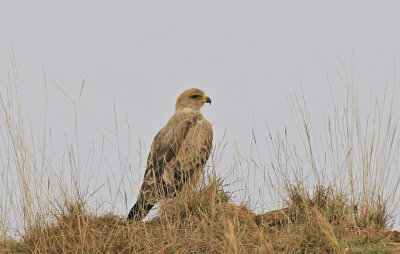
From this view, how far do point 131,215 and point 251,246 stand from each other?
156cm

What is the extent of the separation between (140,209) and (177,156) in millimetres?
1031

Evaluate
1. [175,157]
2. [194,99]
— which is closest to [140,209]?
[175,157]

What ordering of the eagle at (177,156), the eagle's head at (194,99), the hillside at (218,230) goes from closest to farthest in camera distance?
the hillside at (218,230), the eagle at (177,156), the eagle's head at (194,99)

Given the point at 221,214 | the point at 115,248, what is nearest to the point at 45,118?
the point at 115,248

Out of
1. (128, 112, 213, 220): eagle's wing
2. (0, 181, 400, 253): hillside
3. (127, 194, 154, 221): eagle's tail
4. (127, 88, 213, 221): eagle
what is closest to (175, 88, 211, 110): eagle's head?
(127, 88, 213, 221): eagle

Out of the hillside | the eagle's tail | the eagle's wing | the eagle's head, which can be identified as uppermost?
the eagle's head

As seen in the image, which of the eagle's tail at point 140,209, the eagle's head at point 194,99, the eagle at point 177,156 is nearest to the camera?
the eagle's tail at point 140,209

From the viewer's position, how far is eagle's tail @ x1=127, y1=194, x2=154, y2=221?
23.1 ft

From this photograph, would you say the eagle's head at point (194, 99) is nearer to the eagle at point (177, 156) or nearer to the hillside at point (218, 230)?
the eagle at point (177, 156)

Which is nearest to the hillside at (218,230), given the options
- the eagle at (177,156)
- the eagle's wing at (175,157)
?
the eagle at (177,156)

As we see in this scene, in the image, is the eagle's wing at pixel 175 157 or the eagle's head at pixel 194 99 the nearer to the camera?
the eagle's wing at pixel 175 157

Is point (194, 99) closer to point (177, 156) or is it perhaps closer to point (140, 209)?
point (177, 156)

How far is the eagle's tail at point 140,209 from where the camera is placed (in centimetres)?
704

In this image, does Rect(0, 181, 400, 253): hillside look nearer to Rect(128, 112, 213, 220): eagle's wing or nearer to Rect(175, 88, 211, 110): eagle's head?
Rect(128, 112, 213, 220): eagle's wing
